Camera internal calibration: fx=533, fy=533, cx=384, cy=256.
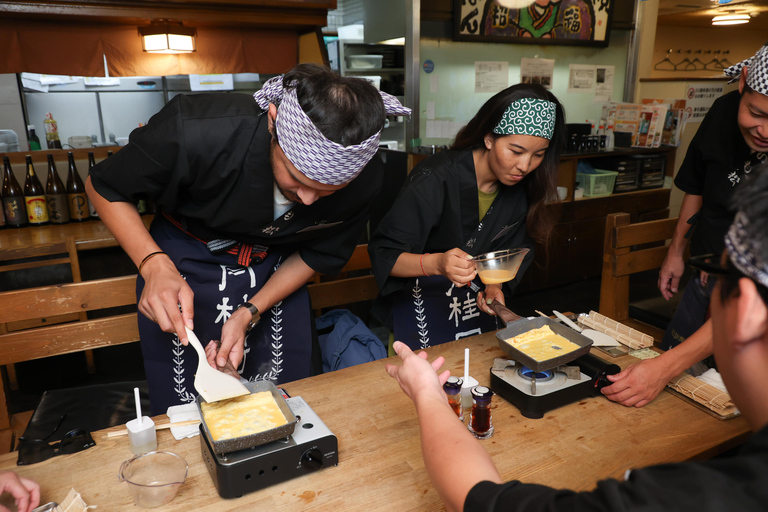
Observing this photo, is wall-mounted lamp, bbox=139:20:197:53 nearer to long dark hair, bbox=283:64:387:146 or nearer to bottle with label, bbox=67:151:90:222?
bottle with label, bbox=67:151:90:222

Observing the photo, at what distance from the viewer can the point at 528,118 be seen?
6.12 feet

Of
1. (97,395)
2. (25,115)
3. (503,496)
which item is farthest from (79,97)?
(503,496)

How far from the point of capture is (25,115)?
6.76 metres

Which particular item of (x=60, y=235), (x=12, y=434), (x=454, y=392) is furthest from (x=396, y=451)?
(x=60, y=235)

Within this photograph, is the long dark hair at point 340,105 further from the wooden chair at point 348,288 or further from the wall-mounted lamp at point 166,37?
the wall-mounted lamp at point 166,37

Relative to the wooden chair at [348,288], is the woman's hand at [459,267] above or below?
above

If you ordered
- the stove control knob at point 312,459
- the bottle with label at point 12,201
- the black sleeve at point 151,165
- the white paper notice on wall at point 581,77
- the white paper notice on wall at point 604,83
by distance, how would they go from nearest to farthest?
the stove control knob at point 312,459, the black sleeve at point 151,165, the bottle with label at point 12,201, the white paper notice on wall at point 581,77, the white paper notice on wall at point 604,83

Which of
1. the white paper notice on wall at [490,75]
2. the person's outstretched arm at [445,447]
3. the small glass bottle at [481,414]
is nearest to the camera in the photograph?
the person's outstretched arm at [445,447]

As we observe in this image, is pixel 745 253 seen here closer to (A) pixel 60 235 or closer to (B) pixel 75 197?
(A) pixel 60 235

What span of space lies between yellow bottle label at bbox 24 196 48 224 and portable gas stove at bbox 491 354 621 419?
324 cm

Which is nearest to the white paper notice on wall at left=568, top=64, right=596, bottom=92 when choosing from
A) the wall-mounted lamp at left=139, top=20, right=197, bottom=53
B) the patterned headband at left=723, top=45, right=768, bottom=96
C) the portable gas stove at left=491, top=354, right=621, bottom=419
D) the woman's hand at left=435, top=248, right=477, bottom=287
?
the wall-mounted lamp at left=139, top=20, right=197, bottom=53

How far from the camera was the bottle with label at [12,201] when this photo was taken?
3.37m

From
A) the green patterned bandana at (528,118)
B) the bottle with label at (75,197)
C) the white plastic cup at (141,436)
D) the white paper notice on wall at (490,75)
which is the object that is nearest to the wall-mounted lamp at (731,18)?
the white paper notice on wall at (490,75)

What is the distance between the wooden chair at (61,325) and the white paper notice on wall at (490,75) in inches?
148
